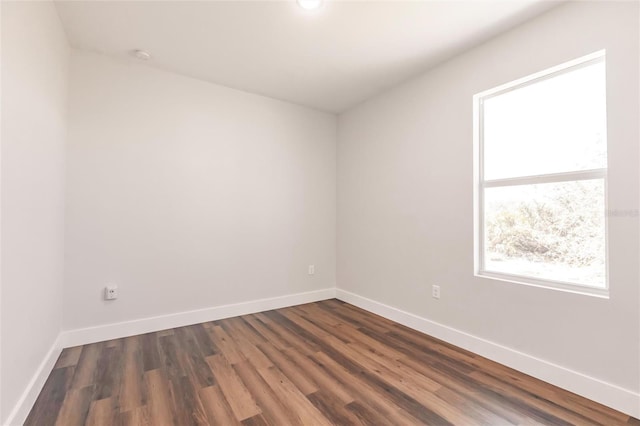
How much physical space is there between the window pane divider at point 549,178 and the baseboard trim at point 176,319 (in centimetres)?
253

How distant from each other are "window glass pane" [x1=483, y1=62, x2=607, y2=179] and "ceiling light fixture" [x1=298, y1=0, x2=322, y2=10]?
1.61 meters

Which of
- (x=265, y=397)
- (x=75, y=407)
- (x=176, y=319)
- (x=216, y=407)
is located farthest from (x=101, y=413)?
(x=176, y=319)

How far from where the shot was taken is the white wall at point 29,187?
1409mm

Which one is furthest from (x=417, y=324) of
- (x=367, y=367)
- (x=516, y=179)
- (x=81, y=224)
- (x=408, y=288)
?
(x=81, y=224)

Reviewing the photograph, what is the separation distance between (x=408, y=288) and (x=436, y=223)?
770mm

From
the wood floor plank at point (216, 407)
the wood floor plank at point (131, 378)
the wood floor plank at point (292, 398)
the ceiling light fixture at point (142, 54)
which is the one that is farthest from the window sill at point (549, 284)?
the ceiling light fixture at point (142, 54)

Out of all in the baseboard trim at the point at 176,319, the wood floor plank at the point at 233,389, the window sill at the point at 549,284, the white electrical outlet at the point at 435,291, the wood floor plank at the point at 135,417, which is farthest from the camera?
the white electrical outlet at the point at 435,291

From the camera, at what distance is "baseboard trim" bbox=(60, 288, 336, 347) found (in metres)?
2.57

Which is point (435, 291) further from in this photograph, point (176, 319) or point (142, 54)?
point (142, 54)

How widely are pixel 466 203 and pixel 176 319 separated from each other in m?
3.02

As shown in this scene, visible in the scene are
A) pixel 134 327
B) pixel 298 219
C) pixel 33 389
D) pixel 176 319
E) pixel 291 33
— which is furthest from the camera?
pixel 298 219

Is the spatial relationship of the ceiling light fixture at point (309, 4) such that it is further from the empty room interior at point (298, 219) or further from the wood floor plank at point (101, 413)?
the wood floor plank at point (101, 413)

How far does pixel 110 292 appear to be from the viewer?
8.77ft

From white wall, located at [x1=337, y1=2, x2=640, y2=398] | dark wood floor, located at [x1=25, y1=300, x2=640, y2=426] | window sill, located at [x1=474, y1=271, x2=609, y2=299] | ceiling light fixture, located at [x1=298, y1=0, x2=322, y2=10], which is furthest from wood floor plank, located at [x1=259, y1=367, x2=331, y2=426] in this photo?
ceiling light fixture, located at [x1=298, y1=0, x2=322, y2=10]
